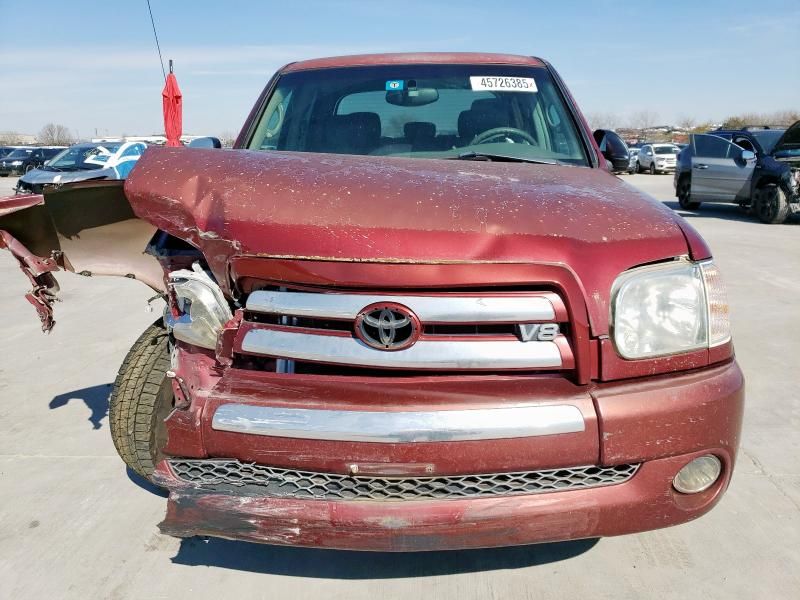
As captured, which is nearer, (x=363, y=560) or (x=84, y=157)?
(x=363, y=560)

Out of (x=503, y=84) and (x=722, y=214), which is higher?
(x=503, y=84)

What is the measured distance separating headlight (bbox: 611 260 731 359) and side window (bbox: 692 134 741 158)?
11957 millimetres

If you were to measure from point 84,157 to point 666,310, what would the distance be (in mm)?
17685

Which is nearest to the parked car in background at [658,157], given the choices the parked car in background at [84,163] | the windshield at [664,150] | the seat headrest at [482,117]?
the windshield at [664,150]

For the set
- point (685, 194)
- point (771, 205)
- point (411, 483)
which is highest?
point (411, 483)

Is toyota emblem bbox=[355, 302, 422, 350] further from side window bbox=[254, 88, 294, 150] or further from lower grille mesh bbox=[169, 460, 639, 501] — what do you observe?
side window bbox=[254, 88, 294, 150]

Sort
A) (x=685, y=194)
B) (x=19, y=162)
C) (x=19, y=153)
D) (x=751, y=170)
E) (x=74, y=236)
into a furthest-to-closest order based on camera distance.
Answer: (x=19, y=153) → (x=19, y=162) → (x=685, y=194) → (x=751, y=170) → (x=74, y=236)

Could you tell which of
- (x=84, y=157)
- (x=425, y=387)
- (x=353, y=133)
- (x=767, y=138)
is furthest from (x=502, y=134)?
(x=84, y=157)

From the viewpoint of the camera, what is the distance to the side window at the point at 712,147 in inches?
496

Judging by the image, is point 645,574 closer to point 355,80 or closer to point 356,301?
point 356,301

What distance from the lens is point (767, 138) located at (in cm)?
1277

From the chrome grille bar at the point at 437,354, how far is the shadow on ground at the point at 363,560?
3.04 ft

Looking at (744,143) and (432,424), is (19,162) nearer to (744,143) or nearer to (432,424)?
(744,143)

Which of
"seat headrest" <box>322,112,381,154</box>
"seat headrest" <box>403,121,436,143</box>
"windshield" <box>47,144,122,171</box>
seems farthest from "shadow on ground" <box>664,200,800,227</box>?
"windshield" <box>47,144,122,171</box>
